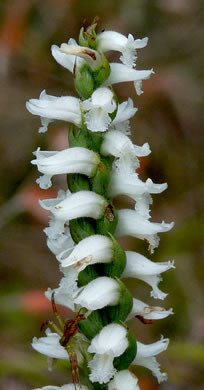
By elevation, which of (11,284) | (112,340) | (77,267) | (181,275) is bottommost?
(11,284)

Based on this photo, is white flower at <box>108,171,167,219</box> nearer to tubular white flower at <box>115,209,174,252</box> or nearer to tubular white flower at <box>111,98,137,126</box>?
tubular white flower at <box>115,209,174,252</box>

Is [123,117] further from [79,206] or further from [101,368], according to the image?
[101,368]

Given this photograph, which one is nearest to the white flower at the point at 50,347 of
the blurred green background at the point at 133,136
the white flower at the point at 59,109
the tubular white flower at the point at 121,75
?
the white flower at the point at 59,109

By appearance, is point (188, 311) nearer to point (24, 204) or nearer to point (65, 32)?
point (24, 204)

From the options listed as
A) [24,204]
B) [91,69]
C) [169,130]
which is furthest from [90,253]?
[169,130]

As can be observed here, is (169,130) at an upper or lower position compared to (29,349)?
upper

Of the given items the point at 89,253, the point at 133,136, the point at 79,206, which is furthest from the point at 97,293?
the point at 133,136

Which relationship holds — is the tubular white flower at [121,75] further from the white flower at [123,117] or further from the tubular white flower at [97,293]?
the tubular white flower at [97,293]
